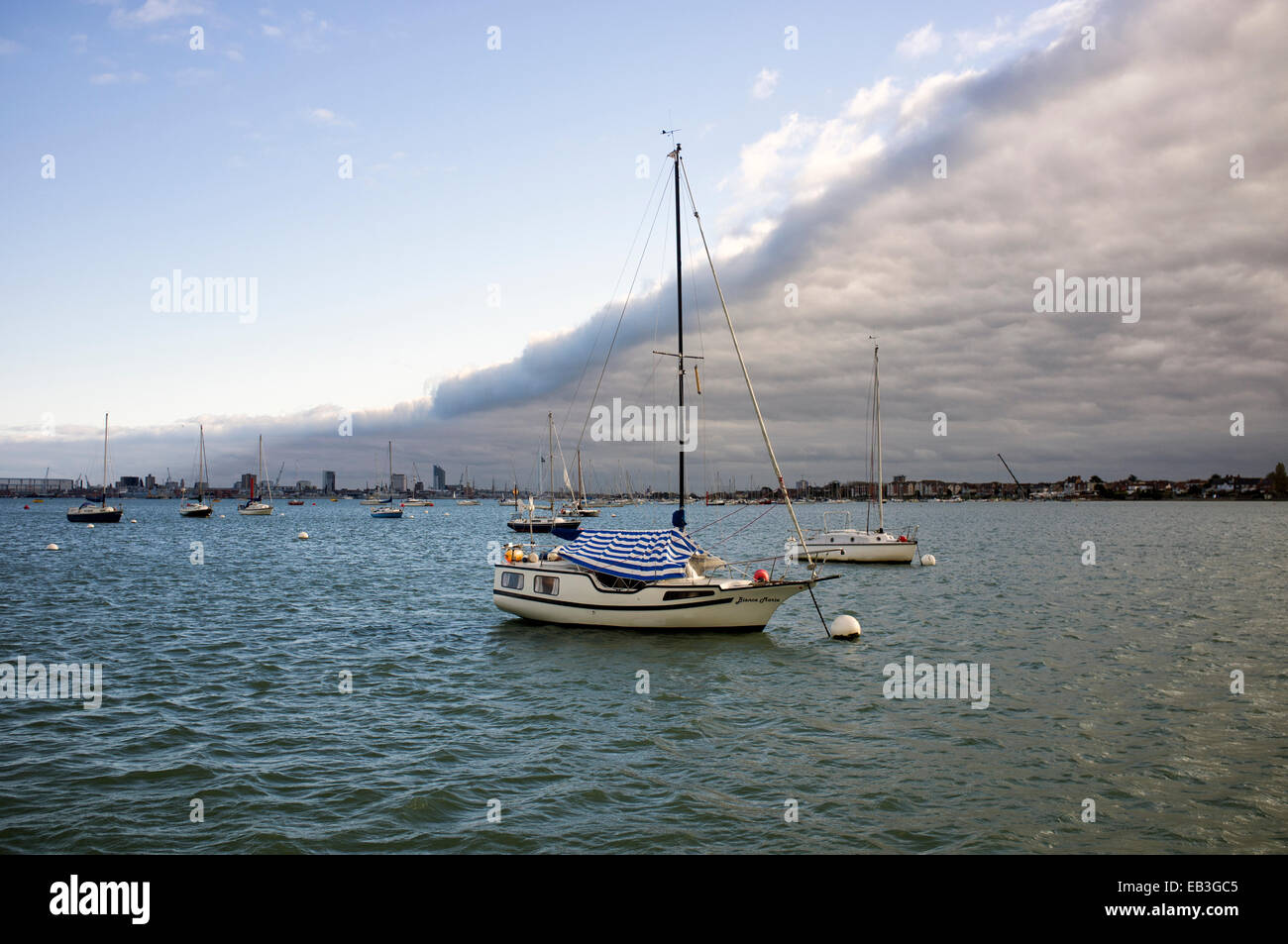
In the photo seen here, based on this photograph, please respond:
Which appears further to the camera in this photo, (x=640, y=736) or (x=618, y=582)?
(x=618, y=582)

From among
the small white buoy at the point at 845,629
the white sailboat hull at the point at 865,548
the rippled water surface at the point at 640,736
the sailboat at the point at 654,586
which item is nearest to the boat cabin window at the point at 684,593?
the sailboat at the point at 654,586

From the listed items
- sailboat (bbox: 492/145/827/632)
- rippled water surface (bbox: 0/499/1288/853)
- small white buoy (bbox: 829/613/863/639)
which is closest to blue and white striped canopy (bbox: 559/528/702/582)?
sailboat (bbox: 492/145/827/632)

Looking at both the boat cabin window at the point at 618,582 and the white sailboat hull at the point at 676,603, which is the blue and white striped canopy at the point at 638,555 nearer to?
the boat cabin window at the point at 618,582

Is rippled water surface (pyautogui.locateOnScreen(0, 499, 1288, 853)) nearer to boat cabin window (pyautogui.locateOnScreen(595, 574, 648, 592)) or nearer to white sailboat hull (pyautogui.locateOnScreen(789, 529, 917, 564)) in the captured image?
boat cabin window (pyautogui.locateOnScreen(595, 574, 648, 592))

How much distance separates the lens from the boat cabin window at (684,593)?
82.4ft

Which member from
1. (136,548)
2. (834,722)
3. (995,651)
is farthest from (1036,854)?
(136,548)

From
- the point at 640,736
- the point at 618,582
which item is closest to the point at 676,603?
the point at 618,582

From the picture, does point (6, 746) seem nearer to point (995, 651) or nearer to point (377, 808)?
point (377, 808)

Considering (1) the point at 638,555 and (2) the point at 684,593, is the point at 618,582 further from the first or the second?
(2) the point at 684,593

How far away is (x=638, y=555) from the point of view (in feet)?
83.6

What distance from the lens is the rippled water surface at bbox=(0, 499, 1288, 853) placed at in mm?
10891

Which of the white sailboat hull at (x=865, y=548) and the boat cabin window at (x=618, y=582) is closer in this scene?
the boat cabin window at (x=618, y=582)

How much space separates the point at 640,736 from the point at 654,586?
9993 mm

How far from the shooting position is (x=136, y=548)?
2793 inches
